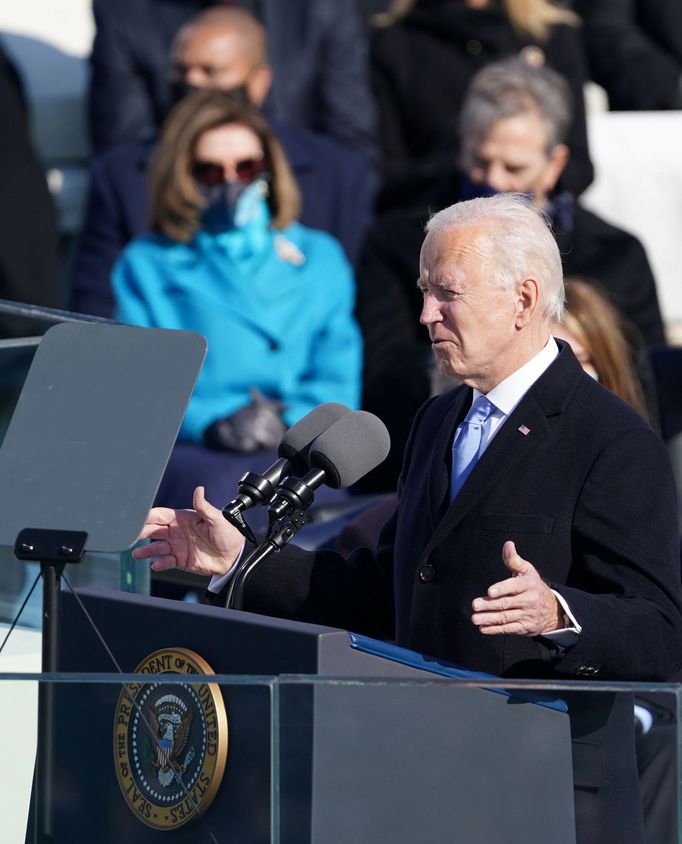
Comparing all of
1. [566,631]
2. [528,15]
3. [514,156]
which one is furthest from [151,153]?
[566,631]

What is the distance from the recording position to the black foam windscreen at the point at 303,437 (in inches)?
95.4

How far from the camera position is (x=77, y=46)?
689 cm

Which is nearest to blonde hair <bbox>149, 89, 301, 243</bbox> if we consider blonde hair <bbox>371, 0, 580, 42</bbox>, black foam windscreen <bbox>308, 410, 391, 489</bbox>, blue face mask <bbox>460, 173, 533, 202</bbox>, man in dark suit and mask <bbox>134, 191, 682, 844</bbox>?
blue face mask <bbox>460, 173, 533, 202</bbox>

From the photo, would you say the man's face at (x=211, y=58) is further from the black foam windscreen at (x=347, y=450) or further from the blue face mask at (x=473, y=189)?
the black foam windscreen at (x=347, y=450)

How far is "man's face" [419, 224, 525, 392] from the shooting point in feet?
8.16

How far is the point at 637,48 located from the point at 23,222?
9.07 ft

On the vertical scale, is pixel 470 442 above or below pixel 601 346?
below

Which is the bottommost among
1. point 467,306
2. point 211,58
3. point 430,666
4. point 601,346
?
point 430,666

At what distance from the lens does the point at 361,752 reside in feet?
6.50

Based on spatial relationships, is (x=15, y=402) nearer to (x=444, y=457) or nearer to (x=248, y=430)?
(x=444, y=457)

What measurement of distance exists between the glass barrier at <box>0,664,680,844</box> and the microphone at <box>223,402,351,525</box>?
38 centimetres

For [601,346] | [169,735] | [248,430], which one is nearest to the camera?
[169,735]

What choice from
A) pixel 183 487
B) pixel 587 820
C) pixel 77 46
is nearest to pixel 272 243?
pixel 183 487

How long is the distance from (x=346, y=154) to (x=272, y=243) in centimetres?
72
